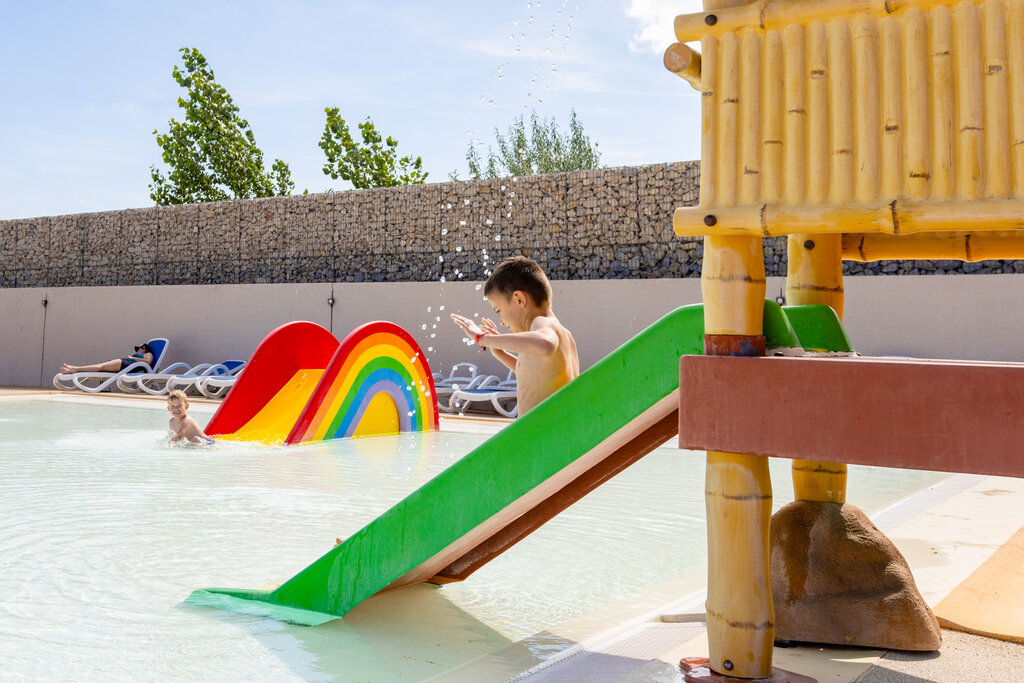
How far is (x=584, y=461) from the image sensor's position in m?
2.68

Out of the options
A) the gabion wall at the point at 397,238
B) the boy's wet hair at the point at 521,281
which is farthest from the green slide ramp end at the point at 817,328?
the gabion wall at the point at 397,238

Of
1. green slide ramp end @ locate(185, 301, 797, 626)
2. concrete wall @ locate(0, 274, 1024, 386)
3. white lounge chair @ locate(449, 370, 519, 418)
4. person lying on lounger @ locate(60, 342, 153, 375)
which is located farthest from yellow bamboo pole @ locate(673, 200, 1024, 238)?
person lying on lounger @ locate(60, 342, 153, 375)

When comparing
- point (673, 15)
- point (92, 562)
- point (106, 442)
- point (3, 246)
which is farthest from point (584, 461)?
point (3, 246)

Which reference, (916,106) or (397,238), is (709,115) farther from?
(397,238)

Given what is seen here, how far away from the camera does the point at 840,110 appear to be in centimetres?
209

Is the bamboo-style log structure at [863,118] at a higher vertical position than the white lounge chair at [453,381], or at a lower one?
higher

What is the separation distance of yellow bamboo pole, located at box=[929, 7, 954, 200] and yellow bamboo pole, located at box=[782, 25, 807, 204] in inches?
11.2

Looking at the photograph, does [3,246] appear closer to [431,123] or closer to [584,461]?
[431,123]

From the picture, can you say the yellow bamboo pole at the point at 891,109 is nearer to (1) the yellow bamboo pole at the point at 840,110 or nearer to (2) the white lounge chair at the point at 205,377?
(1) the yellow bamboo pole at the point at 840,110

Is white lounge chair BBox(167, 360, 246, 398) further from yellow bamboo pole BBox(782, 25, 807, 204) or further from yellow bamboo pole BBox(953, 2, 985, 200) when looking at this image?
yellow bamboo pole BBox(953, 2, 985, 200)

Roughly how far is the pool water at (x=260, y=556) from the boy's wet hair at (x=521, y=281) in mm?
1210

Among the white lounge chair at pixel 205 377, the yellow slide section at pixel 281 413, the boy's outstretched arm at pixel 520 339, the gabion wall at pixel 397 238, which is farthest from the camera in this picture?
the gabion wall at pixel 397 238

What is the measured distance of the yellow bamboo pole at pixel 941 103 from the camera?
1.99 meters

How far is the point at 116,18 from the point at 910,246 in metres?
23.7
